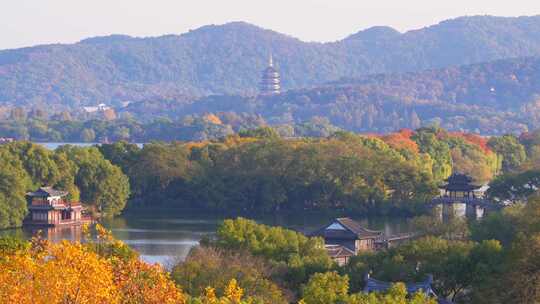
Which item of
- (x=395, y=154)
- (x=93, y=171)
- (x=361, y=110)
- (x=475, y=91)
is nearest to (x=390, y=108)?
(x=361, y=110)

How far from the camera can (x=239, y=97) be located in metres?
197

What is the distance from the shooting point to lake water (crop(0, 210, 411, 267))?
4000 centimetres

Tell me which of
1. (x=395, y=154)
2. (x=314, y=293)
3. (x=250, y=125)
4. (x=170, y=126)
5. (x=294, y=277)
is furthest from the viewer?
(x=250, y=125)

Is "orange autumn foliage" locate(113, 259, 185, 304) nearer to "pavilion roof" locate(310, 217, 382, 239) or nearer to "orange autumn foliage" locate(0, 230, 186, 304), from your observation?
"orange autumn foliage" locate(0, 230, 186, 304)

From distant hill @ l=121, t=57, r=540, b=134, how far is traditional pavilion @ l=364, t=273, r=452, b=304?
118006 mm

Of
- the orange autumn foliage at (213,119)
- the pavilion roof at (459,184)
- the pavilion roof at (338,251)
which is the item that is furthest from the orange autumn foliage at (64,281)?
the orange autumn foliage at (213,119)

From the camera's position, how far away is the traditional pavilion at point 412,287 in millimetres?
24375

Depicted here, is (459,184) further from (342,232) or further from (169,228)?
(342,232)

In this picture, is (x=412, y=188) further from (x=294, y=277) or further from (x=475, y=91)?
(x=475, y=91)

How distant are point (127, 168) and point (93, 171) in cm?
619

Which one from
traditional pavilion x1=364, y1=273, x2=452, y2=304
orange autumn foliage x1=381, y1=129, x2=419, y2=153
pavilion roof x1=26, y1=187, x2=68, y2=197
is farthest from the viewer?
orange autumn foliage x1=381, y1=129, x2=419, y2=153

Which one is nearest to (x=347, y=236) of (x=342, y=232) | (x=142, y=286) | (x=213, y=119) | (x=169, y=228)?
(x=342, y=232)

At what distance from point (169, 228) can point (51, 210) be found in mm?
4958

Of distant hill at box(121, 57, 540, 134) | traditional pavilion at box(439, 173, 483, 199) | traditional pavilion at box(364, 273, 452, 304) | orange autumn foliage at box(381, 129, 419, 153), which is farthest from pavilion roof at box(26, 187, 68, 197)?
distant hill at box(121, 57, 540, 134)
